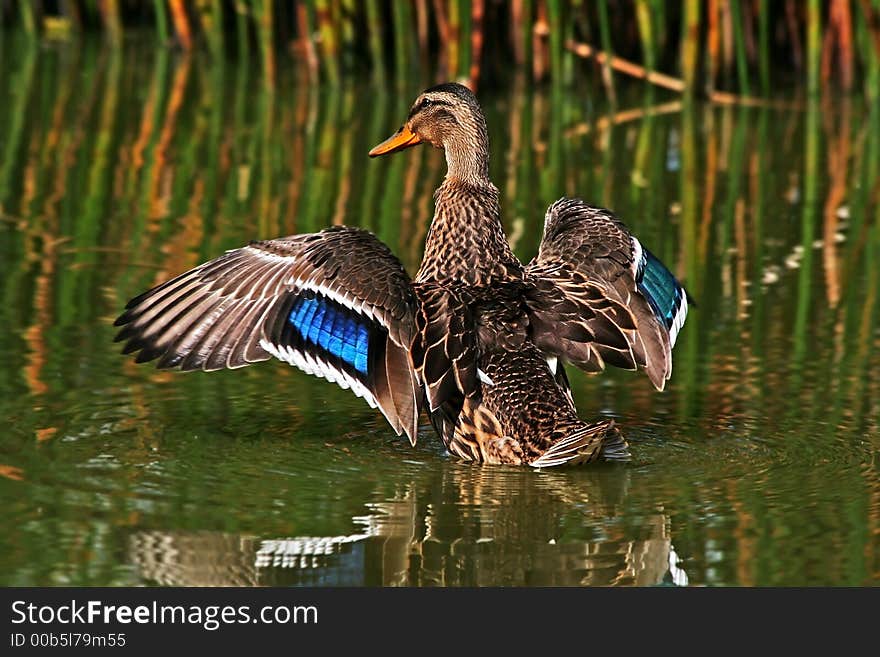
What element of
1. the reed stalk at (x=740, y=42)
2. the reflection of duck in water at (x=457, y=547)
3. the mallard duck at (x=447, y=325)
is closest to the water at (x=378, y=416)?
the reflection of duck in water at (x=457, y=547)

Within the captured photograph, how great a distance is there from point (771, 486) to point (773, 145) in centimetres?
732

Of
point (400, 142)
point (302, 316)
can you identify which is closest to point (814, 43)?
point (400, 142)

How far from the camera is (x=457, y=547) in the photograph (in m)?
5.62

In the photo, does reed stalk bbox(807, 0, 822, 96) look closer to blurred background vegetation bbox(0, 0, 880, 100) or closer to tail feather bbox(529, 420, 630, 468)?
blurred background vegetation bbox(0, 0, 880, 100)

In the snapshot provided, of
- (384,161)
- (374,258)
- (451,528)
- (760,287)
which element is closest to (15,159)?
(384,161)

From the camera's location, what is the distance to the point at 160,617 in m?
5.03

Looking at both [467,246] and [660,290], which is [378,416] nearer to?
[467,246]

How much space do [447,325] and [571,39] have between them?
26.7 ft

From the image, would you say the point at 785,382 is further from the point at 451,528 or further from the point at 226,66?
the point at 226,66

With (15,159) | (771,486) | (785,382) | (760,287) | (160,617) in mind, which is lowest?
(160,617)

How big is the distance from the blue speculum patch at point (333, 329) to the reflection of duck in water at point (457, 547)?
0.56 meters

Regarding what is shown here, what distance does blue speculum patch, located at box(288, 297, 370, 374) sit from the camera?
6469 mm

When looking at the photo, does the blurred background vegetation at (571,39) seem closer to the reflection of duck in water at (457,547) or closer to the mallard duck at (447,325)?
the mallard duck at (447,325)

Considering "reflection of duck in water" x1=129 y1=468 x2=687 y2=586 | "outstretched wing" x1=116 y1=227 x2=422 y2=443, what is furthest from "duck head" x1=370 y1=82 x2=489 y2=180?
"reflection of duck in water" x1=129 y1=468 x2=687 y2=586
